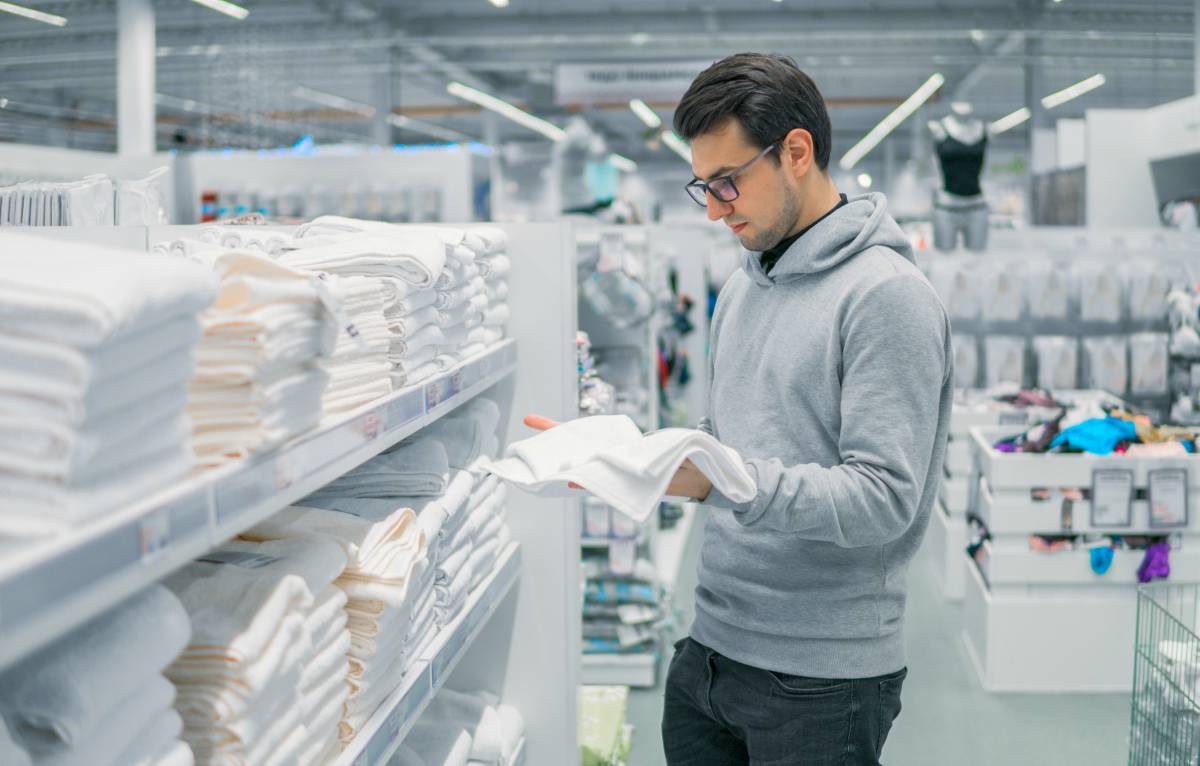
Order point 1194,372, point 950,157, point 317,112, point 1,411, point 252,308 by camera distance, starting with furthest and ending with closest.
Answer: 1. point 317,112
2. point 950,157
3. point 1194,372
4. point 252,308
5. point 1,411

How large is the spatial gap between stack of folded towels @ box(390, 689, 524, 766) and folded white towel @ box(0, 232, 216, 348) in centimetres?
160

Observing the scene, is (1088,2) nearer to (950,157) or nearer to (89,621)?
(950,157)

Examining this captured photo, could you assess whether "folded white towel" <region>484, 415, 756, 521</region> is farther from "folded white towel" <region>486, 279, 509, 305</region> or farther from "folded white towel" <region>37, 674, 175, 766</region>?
"folded white towel" <region>486, 279, 509, 305</region>

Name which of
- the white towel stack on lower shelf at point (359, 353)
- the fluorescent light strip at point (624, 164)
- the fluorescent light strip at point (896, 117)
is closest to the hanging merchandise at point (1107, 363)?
the white towel stack on lower shelf at point (359, 353)

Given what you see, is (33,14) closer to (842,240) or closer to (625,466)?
(842,240)

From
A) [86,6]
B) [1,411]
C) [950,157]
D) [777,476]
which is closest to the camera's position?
[1,411]

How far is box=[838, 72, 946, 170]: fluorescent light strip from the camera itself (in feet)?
61.2

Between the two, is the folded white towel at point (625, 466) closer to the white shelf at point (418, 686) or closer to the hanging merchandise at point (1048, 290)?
the white shelf at point (418, 686)

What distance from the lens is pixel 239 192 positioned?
7.18 meters

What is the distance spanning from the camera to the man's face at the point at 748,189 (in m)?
1.86

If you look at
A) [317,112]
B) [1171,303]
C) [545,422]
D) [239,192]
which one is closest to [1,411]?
[545,422]

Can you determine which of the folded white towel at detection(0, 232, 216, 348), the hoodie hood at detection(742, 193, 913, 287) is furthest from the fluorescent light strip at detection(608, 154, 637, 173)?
the folded white towel at detection(0, 232, 216, 348)

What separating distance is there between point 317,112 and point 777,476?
24.3 metres

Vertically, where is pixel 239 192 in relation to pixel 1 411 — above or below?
above
